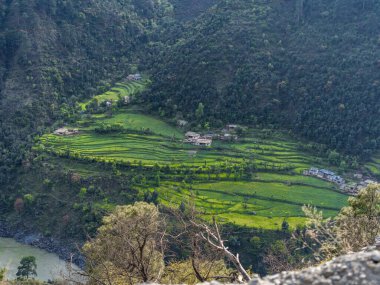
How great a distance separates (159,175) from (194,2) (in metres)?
36.6

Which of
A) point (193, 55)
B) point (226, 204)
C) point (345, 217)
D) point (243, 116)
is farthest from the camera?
point (193, 55)

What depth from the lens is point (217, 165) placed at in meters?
35.1

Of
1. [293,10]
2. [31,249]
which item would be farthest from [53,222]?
[293,10]

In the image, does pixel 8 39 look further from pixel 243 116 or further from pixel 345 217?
pixel 345 217

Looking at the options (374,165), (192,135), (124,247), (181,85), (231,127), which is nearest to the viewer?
(124,247)

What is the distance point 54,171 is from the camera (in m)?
35.0

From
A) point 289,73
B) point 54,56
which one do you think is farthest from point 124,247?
point 54,56

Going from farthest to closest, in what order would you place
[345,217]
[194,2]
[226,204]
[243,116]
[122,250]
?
[194,2] → [243,116] → [226,204] → [122,250] → [345,217]

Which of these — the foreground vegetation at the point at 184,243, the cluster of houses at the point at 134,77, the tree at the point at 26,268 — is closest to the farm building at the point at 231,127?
the cluster of houses at the point at 134,77

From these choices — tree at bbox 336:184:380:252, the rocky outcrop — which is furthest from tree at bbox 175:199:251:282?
tree at bbox 336:184:380:252

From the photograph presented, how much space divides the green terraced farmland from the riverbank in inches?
292

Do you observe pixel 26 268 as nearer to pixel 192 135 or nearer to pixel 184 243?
pixel 184 243

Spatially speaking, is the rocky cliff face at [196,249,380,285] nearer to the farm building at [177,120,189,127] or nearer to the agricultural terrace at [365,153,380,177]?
the agricultural terrace at [365,153,380,177]

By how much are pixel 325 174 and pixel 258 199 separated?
677 cm
